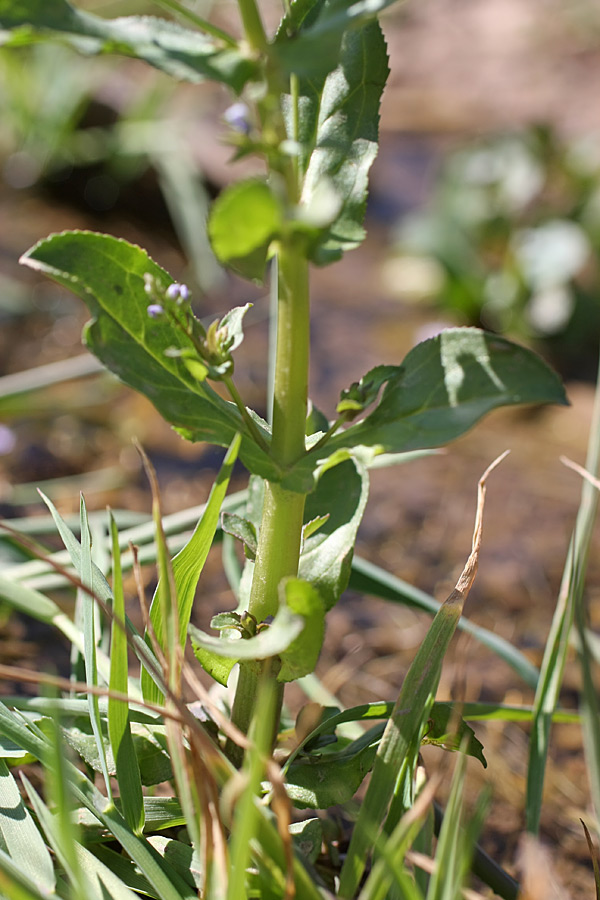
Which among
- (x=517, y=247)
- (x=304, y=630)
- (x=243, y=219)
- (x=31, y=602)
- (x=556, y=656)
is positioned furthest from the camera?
(x=517, y=247)

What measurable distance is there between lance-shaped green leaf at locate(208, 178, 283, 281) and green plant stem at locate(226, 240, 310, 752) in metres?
0.07

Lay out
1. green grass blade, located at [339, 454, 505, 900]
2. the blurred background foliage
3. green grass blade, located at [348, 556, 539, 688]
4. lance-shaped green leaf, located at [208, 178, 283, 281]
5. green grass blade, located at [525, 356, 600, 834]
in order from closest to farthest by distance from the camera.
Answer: lance-shaped green leaf, located at [208, 178, 283, 281] → green grass blade, located at [339, 454, 505, 900] → green grass blade, located at [525, 356, 600, 834] → green grass blade, located at [348, 556, 539, 688] → the blurred background foliage

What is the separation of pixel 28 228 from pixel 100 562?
149 centimetres

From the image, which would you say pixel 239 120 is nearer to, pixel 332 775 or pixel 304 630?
pixel 304 630

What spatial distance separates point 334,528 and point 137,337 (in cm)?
19

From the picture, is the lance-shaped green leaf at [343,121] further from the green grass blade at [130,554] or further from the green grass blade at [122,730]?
the green grass blade at [130,554]

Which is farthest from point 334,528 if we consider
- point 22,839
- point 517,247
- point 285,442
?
point 517,247

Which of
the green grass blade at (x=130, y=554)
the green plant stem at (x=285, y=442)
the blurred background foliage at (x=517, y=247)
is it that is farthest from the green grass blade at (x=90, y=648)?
the blurred background foliage at (x=517, y=247)

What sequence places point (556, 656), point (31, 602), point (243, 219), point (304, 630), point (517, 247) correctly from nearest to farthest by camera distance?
1. point (243, 219)
2. point (304, 630)
3. point (556, 656)
4. point (31, 602)
5. point (517, 247)

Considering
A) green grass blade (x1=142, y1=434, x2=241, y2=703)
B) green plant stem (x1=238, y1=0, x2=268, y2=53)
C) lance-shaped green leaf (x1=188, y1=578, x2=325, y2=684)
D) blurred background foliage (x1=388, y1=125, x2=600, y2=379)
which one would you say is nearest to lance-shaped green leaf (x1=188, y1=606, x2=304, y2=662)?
lance-shaped green leaf (x1=188, y1=578, x2=325, y2=684)

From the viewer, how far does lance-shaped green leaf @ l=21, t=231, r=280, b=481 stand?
21.8 inches

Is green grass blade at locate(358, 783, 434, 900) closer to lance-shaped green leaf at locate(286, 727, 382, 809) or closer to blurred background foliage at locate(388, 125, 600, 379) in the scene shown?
lance-shaped green leaf at locate(286, 727, 382, 809)

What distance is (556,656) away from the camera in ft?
2.23

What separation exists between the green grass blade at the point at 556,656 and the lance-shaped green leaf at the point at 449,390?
0.16 metres
